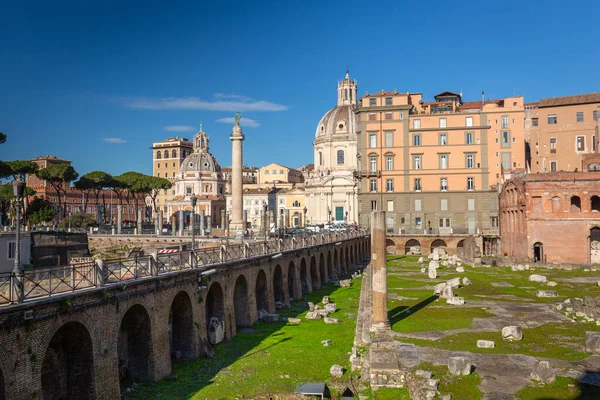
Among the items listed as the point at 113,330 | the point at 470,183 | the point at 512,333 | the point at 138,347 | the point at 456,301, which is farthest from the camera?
the point at 470,183

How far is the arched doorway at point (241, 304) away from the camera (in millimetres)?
27906

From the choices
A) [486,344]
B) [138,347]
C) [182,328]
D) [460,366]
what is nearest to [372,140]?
[486,344]

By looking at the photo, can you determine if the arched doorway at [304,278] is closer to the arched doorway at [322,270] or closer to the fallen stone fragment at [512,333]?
the arched doorway at [322,270]

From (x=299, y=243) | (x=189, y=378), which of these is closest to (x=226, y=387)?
(x=189, y=378)

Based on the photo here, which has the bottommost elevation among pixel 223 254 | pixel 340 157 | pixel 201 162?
pixel 223 254

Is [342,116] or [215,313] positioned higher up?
[342,116]

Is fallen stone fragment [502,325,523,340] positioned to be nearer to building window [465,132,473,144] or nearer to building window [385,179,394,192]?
building window [385,179,394,192]

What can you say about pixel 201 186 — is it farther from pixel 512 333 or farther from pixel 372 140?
pixel 512 333

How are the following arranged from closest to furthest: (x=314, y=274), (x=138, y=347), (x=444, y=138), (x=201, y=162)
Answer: (x=138, y=347) → (x=314, y=274) → (x=444, y=138) → (x=201, y=162)

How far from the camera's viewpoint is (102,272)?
16.2 m

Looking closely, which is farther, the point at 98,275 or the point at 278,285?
the point at 278,285

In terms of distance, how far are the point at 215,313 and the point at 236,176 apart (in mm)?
31538

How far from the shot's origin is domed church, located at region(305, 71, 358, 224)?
3728 inches

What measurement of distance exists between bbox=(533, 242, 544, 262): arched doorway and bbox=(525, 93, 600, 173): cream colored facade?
2098cm
